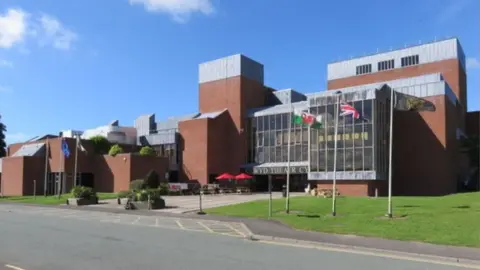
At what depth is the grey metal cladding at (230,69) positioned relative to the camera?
222 ft

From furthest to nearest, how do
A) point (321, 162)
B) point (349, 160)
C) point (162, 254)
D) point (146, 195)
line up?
point (321, 162), point (349, 160), point (146, 195), point (162, 254)

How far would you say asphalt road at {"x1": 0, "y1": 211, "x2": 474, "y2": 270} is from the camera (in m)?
10.9

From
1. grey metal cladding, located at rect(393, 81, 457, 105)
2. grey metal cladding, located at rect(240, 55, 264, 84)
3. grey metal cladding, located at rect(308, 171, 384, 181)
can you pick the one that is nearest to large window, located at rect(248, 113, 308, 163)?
grey metal cladding, located at rect(240, 55, 264, 84)

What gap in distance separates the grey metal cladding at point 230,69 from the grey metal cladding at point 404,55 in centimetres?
1543

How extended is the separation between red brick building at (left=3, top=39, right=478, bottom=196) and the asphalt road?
33460 mm

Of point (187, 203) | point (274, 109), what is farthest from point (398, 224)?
point (274, 109)

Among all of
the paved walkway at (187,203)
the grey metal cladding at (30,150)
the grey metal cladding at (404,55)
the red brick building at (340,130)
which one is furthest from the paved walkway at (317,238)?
the grey metal cladding at (404,55)

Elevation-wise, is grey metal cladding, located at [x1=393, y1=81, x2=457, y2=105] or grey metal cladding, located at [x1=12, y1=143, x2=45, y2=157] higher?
grey metal cladding, located at [x1=393, y1=81, x2=457, y2=105]

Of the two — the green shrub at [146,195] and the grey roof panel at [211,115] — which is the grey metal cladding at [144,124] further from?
the green shrub at [146,195]

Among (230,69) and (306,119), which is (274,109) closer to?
(230,69)

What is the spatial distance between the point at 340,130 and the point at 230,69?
77.8ft

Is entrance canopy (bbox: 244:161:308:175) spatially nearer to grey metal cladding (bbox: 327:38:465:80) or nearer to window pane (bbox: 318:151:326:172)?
window pane (bbox: 318:151:326:172)

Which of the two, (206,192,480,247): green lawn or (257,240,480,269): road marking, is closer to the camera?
(257,240,480,269): road marking

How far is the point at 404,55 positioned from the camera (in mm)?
72062
